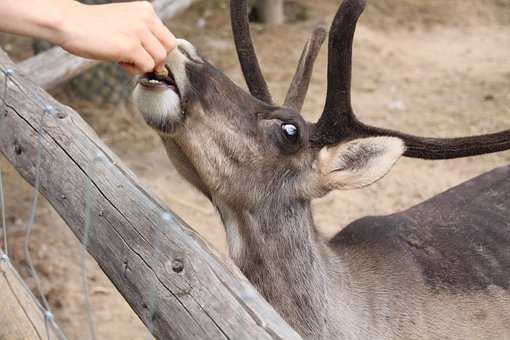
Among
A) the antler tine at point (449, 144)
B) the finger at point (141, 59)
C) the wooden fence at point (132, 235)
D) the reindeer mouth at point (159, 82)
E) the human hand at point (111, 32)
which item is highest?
the human hand at point (111, 32)

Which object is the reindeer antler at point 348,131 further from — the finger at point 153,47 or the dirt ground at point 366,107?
the dirt ground at point 366,107

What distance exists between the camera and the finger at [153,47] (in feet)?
6.42

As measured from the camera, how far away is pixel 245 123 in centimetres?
287

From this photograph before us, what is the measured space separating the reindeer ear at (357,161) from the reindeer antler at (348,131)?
140 millimetres

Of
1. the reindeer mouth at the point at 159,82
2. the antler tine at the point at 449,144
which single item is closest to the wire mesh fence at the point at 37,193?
the reindeer mouth at the point at 159,82

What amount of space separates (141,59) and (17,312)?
1.06m

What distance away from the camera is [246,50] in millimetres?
3469

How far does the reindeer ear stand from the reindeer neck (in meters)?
0.19

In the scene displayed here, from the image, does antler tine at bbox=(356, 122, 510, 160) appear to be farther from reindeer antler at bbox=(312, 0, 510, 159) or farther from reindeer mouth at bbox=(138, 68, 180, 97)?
reindeer mouth at bbox=(138, 68, 180, 97)

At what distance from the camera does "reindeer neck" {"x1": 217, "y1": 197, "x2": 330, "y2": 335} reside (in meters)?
2.91

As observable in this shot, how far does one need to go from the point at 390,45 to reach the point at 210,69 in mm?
5758

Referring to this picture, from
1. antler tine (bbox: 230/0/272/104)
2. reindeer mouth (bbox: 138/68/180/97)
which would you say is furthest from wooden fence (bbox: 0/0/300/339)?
antler tine (bbox: 230/0/272/104)

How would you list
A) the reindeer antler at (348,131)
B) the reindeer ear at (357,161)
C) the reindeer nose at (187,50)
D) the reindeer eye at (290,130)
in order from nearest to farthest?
the reindeer nose at (187,50) < the reindeer ear at (357,161) < the reindeer eye at (290,130) < the reindeer antler at (348,131)

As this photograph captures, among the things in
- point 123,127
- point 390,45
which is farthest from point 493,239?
point 390,45
